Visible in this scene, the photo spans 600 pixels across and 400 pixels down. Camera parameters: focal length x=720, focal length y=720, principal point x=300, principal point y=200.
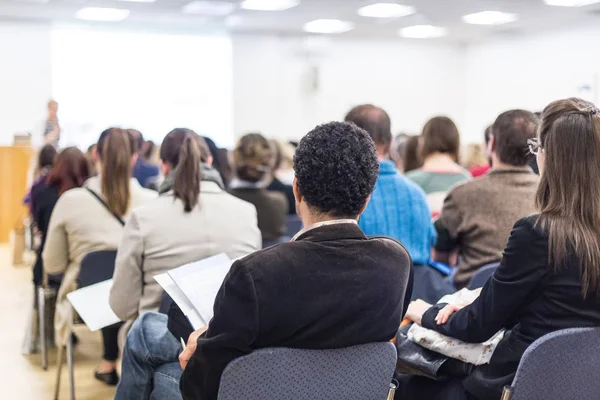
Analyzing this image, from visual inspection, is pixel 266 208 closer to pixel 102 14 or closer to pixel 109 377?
pixel 109 377

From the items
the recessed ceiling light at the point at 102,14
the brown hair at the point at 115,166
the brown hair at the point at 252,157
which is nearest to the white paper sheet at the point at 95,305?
the brown hair at the point at 115,166

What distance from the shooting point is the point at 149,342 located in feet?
7.48

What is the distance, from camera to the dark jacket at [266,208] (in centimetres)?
441

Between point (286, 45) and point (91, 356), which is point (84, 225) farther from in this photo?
point (286, 45)

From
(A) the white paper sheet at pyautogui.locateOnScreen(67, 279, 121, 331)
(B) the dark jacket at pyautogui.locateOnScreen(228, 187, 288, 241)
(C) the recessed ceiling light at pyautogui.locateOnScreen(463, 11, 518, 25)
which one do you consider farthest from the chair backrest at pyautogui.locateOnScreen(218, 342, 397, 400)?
(C) the recessed ceiling light at pyautogui.locateOnScreen(463, 11, 518, 25)

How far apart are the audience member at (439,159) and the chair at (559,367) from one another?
205 cm

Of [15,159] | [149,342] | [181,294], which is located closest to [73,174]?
[149,342]

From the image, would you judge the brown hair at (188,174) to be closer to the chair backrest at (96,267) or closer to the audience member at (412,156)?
the chair backrest at (96,267)

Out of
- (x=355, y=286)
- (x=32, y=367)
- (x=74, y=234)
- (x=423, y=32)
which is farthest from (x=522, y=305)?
(x=423, y=32)

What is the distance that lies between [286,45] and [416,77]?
276 cm

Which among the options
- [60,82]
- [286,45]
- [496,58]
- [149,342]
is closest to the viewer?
[149,342]

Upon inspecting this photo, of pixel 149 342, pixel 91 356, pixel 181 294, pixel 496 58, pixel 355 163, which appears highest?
pixel 496 58

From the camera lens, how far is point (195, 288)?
196 cm

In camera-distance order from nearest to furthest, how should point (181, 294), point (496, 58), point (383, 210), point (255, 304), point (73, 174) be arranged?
point (255, 304)
point (181, 294)
point (383, 210)
point (73, 174)
point (496, 58)
